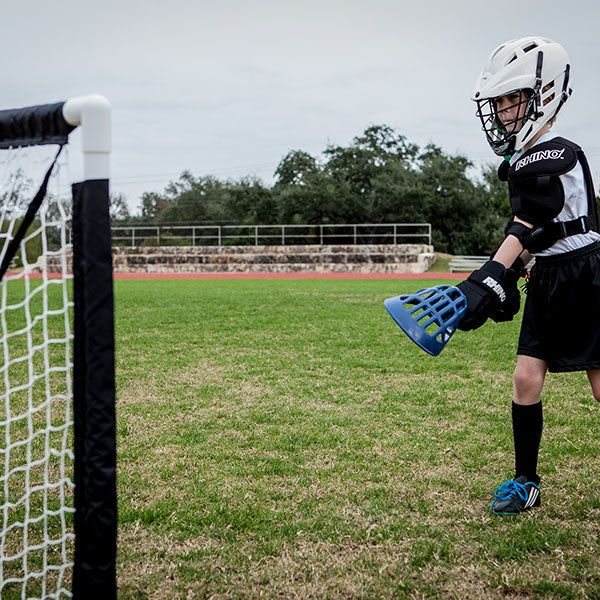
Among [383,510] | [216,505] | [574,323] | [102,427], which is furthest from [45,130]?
[574,323]

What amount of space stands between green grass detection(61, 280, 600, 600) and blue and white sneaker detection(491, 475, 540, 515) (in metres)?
0.06

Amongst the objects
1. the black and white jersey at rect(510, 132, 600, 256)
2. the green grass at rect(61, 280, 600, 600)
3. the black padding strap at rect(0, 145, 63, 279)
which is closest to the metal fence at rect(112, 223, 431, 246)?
the green grass at rect(61, 280, 600, 600)

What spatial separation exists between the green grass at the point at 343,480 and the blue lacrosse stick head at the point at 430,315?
809 mm

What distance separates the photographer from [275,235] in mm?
32219

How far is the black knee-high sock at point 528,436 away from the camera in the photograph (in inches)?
116

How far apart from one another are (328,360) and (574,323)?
3.69 meters

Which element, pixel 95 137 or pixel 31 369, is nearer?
pixel 95 137

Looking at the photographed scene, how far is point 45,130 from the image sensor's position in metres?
1.79

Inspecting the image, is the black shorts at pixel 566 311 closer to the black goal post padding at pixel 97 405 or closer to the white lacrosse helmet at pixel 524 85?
the white lacrosse helmet at pixel 524 85

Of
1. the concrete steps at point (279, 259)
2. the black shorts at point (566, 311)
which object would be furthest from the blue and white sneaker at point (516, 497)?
the concrete steps at point (279, 259)

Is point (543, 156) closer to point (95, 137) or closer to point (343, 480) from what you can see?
point (343, 480)

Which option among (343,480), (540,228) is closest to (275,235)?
(343,480)

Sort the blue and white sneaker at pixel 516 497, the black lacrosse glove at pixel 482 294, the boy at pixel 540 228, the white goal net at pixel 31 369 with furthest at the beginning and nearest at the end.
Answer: the blue and white sneaker at pixel 516 497 < the boy at pixel 540 228 < the black lacrosse glove at pixel 482 294 < the white goal net at pixel 31 369

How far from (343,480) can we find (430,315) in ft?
3.65
